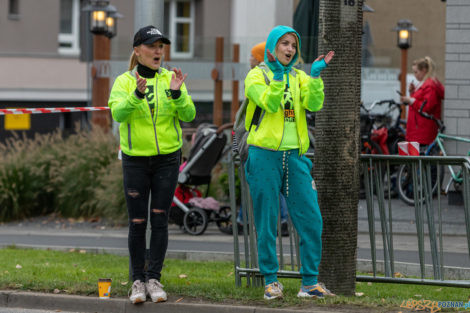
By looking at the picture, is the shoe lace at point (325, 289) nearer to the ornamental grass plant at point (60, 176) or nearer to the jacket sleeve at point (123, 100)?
the jacket sleeve at point (123, 100)

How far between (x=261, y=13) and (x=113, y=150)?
991cm

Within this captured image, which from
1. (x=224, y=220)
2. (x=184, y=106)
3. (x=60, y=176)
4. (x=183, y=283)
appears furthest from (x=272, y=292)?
(x=60, y=176)

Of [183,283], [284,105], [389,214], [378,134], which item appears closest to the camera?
[284,105]

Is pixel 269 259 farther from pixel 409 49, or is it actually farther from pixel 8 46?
pixel 8 46

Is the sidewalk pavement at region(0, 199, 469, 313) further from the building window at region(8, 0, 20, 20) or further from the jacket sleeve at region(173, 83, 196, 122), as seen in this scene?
the building window at region(8, 0, 20, 20)

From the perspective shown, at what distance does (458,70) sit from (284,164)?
270 inches

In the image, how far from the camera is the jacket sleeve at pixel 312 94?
6.27 metres

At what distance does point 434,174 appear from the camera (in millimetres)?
7227

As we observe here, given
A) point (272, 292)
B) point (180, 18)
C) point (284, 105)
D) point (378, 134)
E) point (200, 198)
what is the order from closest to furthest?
1. point (284, 105)
2. point (272, 292)
3. point (200, 198)
4. point (378, 134)
5. point (180, 18)

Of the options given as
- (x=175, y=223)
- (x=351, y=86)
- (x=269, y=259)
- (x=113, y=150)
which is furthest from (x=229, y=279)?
(x=113, y=150)

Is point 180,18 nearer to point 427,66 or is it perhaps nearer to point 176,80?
point 427,66

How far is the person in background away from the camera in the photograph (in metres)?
12.9

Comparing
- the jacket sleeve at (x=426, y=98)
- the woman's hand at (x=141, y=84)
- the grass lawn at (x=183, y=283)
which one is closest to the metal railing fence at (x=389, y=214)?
the grass lawn at (x=183, y=283)

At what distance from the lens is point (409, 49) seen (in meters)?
22.2
